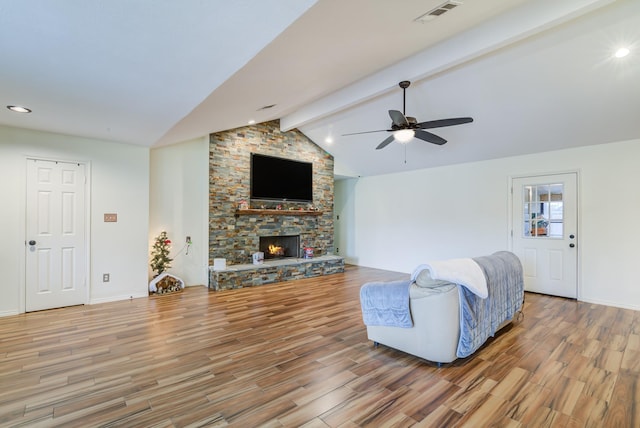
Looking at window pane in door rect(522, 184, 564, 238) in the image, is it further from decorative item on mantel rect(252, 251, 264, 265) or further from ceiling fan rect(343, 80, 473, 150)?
decorative item on mantel rect(252, 251, 264, 265)

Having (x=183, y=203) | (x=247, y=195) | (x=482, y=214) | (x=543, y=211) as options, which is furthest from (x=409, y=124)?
(x=183, y=203)

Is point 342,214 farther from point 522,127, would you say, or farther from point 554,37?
point 554,37

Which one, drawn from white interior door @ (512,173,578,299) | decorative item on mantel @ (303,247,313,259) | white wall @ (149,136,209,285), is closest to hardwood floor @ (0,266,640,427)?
white interior door @ (512,173,578,299)

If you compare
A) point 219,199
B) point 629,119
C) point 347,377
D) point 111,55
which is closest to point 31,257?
point 219,199

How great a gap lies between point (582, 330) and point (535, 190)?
2635mm

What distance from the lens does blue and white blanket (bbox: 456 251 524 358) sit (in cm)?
270

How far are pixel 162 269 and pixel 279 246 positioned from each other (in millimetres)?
2508

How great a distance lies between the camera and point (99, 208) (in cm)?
464

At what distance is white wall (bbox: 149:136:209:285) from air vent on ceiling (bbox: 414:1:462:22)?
4.40m

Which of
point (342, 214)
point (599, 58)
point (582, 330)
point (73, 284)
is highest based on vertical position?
point (599, 58)

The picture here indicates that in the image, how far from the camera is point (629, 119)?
13.2 feet

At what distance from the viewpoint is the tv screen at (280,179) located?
6281 mm

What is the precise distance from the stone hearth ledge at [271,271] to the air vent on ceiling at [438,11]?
4.70 metres

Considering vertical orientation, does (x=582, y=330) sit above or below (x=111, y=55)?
below
